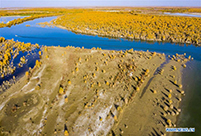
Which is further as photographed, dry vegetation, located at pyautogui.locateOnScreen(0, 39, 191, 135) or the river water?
the river water

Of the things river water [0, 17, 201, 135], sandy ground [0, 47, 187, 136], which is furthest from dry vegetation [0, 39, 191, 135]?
river water [0, 17, 201, 135]

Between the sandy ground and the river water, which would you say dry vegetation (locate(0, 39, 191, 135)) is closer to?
the sandy ground

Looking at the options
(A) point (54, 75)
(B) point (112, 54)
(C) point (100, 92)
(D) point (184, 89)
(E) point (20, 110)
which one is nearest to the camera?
(E) point (20, 110)

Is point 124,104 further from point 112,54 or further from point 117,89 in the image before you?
point 112,54

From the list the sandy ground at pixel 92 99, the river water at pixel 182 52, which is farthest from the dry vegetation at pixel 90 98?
the river water at pixel 182 52

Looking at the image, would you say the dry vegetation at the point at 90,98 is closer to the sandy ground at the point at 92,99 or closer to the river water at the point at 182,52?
the sandy ground at the point at 92,99

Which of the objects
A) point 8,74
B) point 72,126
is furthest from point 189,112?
point 8,74

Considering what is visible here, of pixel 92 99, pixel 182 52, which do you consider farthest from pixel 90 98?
pixel 182 52
